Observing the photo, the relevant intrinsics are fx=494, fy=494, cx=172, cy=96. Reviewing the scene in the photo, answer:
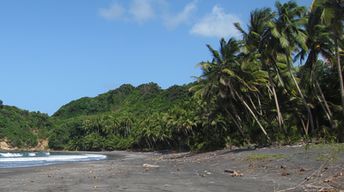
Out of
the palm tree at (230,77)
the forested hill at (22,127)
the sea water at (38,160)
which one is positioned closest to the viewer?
the palm tree at (230,77)

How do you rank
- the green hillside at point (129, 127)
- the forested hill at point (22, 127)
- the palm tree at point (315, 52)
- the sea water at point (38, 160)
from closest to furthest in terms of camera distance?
the palm tree at point (315, 52)
the sea water at point (38, 160)
the green hillside at point (129, 127)
the forested hill at point (22, 127)

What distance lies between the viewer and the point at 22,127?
163375 millimetres

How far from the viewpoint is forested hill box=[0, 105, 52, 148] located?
157 m

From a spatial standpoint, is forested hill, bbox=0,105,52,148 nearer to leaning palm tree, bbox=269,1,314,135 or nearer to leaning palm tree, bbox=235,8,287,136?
leaning palm tree, bbox=235,8,287,136

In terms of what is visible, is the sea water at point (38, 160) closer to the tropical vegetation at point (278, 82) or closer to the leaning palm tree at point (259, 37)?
the tropical vegetation at point (278, 82)

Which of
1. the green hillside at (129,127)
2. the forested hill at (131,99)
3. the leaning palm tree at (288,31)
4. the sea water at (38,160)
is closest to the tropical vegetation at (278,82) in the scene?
the leaning palm tree at (288,31)

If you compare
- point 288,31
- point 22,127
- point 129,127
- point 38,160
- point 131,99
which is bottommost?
point 38,160

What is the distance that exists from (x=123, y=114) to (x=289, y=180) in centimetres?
11350

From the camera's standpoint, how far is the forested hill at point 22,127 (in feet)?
514

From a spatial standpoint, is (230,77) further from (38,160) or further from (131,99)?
(131,99)

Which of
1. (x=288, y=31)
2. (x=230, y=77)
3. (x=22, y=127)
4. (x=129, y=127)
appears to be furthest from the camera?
(x=22, y=127)

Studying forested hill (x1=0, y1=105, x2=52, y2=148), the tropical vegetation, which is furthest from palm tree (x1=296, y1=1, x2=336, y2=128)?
forested hill (x1=0, y1=105, x2=52, y2=148)

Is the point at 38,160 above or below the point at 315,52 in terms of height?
below

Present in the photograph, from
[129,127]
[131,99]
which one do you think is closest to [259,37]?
[129,127]
